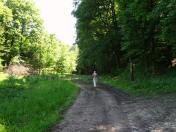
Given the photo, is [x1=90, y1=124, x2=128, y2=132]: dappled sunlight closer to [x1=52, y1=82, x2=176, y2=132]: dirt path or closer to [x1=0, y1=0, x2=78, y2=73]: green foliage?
[x1=52, y1=82, x2=176, y2=132]: dirt path

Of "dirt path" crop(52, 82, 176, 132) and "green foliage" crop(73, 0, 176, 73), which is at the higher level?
"green foliage" crop(73, 0, 176, 73)

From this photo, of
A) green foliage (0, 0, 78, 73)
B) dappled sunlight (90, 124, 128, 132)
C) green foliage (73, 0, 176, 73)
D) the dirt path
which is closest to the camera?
dappled sunlight (90, 124, 128, 132)

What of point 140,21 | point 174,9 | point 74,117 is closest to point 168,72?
point 140,21

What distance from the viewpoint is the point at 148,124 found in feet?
40.9

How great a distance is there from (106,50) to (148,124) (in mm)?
36879

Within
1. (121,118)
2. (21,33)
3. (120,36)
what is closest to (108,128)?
(121,118)

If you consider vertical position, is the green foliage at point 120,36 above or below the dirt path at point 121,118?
above

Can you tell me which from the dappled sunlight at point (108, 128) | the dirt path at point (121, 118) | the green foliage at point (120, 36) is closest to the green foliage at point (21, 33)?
the green foliage at point (120, 36)

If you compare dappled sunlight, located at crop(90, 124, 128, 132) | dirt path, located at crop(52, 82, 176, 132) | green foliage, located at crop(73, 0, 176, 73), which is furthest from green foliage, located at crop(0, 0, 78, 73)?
dappled sunlight, located at crop(90, 124, 128, 132)

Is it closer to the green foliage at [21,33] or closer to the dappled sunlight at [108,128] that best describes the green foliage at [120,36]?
the green foliage at [21,33]

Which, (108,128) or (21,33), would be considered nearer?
(108,128)

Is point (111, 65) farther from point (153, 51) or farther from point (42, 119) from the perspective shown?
point (42, 119)

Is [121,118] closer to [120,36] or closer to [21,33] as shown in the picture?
[120,36]

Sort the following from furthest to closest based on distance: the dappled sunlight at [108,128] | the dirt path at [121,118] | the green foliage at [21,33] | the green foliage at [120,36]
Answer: the green foliage at [21,33] < the green foliage at [120,36] < the dirt path at [121,118] < the dappled sunlight at [108,128]
